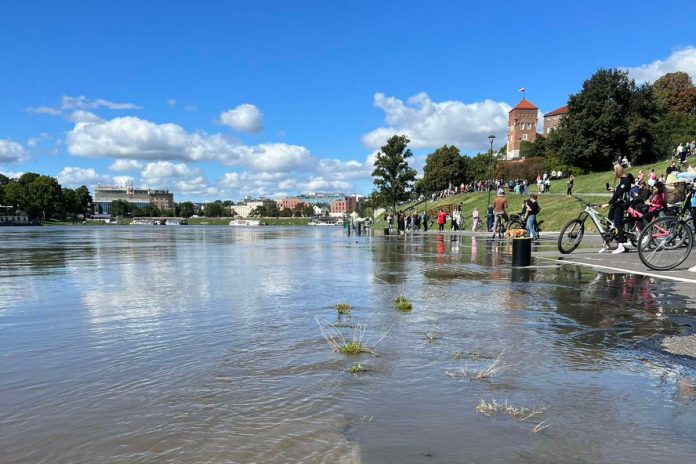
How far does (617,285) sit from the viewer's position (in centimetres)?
800

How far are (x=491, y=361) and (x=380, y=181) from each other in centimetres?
5979

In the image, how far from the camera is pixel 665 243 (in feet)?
31.9

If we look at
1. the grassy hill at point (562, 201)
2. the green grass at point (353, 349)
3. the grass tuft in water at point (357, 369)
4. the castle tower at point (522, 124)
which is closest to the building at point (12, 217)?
the grassy hill at point (562, 201)

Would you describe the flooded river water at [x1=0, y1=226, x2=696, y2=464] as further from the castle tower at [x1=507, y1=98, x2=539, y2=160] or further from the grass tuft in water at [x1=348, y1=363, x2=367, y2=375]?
the castle tower at [x1=507, y1=98, x2=539, y2=160]

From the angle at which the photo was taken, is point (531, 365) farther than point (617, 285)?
No

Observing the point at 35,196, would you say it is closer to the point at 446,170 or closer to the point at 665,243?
the point at 446,170

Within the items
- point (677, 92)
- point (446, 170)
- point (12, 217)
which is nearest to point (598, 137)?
point (677, 92)

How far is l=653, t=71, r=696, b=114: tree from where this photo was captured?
8838cm

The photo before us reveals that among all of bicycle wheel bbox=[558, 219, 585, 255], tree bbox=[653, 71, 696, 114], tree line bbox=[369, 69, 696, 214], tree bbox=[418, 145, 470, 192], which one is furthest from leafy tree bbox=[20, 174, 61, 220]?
bicycle wheel bbox=[558, 219, 585, 255]

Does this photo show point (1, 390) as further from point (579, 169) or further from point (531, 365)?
point (579, 169)

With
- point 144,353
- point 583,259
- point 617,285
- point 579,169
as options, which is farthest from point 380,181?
point 144,353

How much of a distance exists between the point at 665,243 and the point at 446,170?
103 metres

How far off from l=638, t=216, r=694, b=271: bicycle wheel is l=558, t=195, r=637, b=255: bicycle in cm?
260

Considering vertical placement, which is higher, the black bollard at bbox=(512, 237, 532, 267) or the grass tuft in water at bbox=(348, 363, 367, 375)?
the black bollard at bbox=(512, 237, 532, 267)
